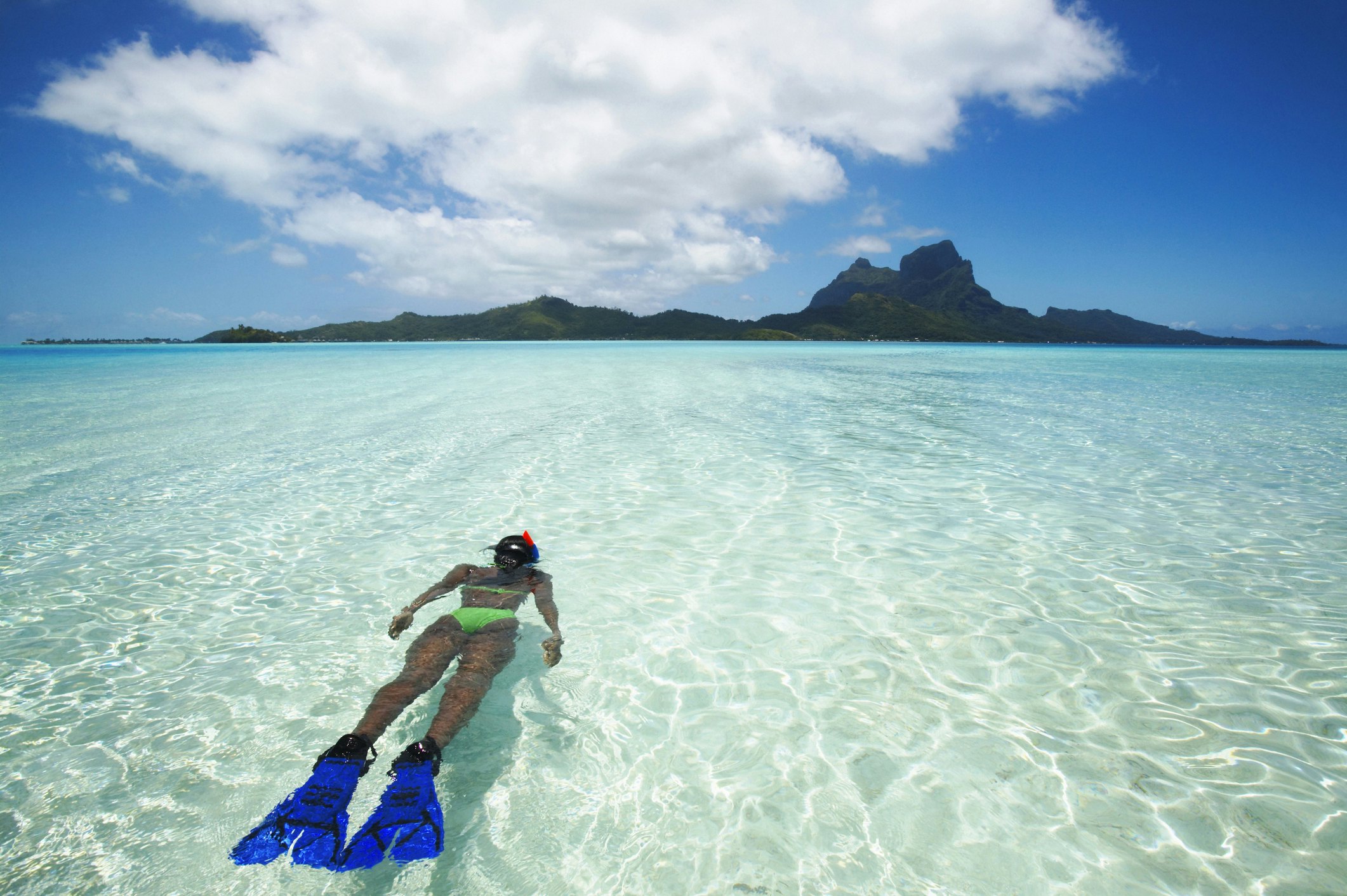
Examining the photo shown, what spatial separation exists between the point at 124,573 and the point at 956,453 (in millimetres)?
15226

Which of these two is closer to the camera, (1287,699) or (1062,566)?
(1287,699)

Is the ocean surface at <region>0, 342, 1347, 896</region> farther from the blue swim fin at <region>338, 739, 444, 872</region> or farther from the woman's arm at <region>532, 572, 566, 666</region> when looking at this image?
the woman's arm at <region>532, 572, 566, 666</region>

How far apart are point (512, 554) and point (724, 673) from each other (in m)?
2.40

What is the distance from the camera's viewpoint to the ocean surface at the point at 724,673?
3.53m

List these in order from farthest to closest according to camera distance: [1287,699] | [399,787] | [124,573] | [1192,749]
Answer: [124,573] → [1287,699] → [1192,749] → [399,787]

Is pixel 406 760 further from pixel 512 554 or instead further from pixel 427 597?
pixel 512 554

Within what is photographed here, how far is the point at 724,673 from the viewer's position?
5445 mm

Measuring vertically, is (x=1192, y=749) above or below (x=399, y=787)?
below

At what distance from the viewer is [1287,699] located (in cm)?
490

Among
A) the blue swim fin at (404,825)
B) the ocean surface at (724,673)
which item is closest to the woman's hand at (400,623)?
the ocean surface at (724,673)

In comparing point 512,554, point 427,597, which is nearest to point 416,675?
point 427,597

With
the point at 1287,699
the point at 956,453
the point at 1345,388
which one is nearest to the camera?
the point at 1287,699

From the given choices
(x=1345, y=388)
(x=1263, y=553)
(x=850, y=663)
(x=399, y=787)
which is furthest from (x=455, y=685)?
(x=1345, y=388)

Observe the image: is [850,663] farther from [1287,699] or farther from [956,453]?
[956,453]
